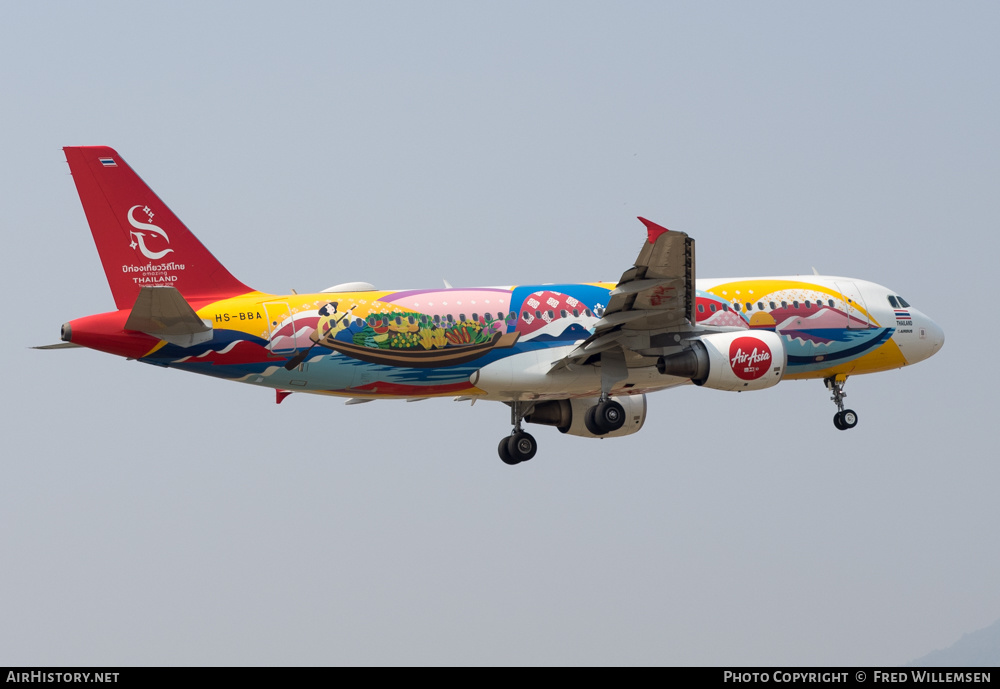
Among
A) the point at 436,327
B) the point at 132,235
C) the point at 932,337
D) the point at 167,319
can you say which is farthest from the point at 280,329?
the point at 932,337

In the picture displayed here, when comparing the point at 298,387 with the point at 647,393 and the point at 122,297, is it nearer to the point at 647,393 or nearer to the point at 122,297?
the point at 122,297

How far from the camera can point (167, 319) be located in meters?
34.4

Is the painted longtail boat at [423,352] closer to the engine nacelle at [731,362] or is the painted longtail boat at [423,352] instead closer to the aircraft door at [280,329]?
the aircraft door at [280,329]

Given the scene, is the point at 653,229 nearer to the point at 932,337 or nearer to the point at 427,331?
the point at 427,331

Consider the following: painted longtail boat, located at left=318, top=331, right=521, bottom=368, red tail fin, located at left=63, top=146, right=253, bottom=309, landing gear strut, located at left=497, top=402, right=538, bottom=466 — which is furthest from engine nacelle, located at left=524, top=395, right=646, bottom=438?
red tail fin, located at left=63, top=146, right=253, bottom=309

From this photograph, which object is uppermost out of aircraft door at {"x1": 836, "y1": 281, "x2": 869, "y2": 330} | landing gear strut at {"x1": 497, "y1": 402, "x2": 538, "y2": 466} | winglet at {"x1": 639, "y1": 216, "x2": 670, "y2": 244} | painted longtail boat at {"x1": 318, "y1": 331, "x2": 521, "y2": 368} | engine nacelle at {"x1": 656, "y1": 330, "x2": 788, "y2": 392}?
winglet at {"x1": 639, "y1": 216, "x2": 670, "y2": 244}

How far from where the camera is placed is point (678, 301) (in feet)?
119

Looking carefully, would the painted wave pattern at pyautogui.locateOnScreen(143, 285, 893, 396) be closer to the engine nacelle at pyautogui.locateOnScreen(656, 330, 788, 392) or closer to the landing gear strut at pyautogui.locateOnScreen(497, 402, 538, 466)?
the engine nacelle at pyautogui.locateOnScreen(656, 330, 788, 392)

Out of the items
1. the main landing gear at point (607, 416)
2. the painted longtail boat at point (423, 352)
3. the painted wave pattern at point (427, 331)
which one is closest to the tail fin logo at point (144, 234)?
the painted wave pattern at point (427, 331)

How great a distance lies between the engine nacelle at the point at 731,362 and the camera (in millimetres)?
36594

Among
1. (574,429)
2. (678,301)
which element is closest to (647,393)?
(574,429)

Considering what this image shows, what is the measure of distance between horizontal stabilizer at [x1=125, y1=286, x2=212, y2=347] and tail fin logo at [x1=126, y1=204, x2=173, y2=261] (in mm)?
2405

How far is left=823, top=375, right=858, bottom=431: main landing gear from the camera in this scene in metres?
42.4

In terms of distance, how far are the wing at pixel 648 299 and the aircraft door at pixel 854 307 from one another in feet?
23.4
